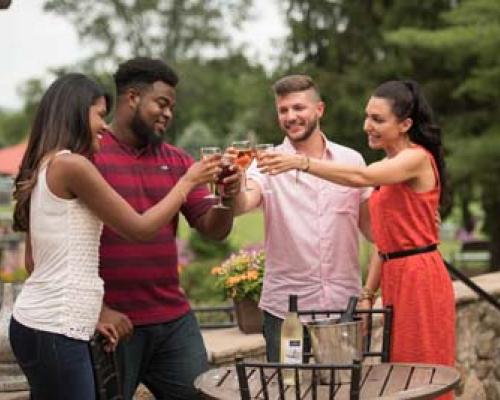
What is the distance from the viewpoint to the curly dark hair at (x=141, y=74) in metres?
3.65

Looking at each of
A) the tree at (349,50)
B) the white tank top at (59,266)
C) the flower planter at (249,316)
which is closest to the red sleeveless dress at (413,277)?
the white tank top at (59,266)

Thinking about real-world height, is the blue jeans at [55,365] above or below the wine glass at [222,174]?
below

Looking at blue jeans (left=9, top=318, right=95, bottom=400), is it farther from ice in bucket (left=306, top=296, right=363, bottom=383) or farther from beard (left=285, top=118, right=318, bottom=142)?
beard (left=285, top=118, right=318, bottom=142)

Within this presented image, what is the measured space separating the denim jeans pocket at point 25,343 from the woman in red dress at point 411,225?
1423 millimetres

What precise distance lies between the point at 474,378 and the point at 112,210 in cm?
348

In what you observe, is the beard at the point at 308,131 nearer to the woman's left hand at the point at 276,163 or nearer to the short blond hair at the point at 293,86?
the short blond hair at the point at 293,86

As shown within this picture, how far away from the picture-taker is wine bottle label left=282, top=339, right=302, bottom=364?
342 cm

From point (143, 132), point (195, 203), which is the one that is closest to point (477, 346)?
point (195, 203)

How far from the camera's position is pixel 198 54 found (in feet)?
133

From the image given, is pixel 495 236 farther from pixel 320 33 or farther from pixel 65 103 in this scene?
pixel 65 103

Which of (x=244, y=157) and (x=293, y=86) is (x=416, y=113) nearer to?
(x=293, y=86)

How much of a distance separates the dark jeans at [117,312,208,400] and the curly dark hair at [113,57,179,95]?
803 millimetres

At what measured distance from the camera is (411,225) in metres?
4.00

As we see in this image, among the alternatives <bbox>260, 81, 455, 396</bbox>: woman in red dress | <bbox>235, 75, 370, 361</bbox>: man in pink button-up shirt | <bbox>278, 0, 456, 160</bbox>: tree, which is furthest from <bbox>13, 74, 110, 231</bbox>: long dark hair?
<bbox>278, 0, 456, 160</bbox>: tree
